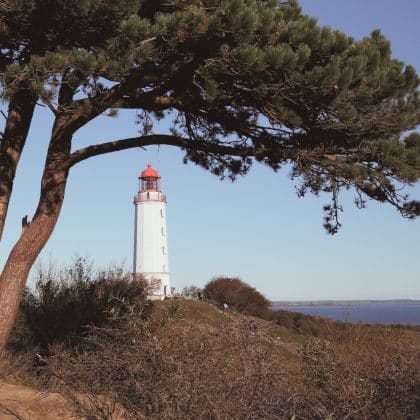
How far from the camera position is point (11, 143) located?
432 inches

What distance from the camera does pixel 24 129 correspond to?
36.6 ft

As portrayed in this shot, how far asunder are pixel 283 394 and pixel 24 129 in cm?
707

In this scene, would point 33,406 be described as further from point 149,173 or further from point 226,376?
point 149,173

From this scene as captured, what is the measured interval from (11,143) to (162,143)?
257 centimetres

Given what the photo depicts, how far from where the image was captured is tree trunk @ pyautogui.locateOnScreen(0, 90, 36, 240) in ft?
34.5

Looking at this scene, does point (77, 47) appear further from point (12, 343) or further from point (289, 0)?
point (12, 343)

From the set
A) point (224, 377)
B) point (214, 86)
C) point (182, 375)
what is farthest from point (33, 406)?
point (214, 86)

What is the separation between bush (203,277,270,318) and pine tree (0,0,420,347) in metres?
26.3

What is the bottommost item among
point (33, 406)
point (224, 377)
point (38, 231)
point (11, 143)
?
point (33, 406)

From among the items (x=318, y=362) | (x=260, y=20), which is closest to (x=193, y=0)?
(x=260, y=20)

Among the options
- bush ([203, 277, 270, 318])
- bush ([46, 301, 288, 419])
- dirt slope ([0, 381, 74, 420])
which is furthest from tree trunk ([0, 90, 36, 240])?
bush ([203, 277, 270, 318])

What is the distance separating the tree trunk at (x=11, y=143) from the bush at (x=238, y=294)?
26.6m

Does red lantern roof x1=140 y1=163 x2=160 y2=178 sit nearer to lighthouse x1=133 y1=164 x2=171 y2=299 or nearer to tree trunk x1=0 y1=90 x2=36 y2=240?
lighthouse x1=133 y1=164 x2=171 y2=299

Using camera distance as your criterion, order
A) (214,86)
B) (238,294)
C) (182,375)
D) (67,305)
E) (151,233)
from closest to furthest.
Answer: (182,375) < (214,86) < (67,305) < (238,294) < (151,233)
